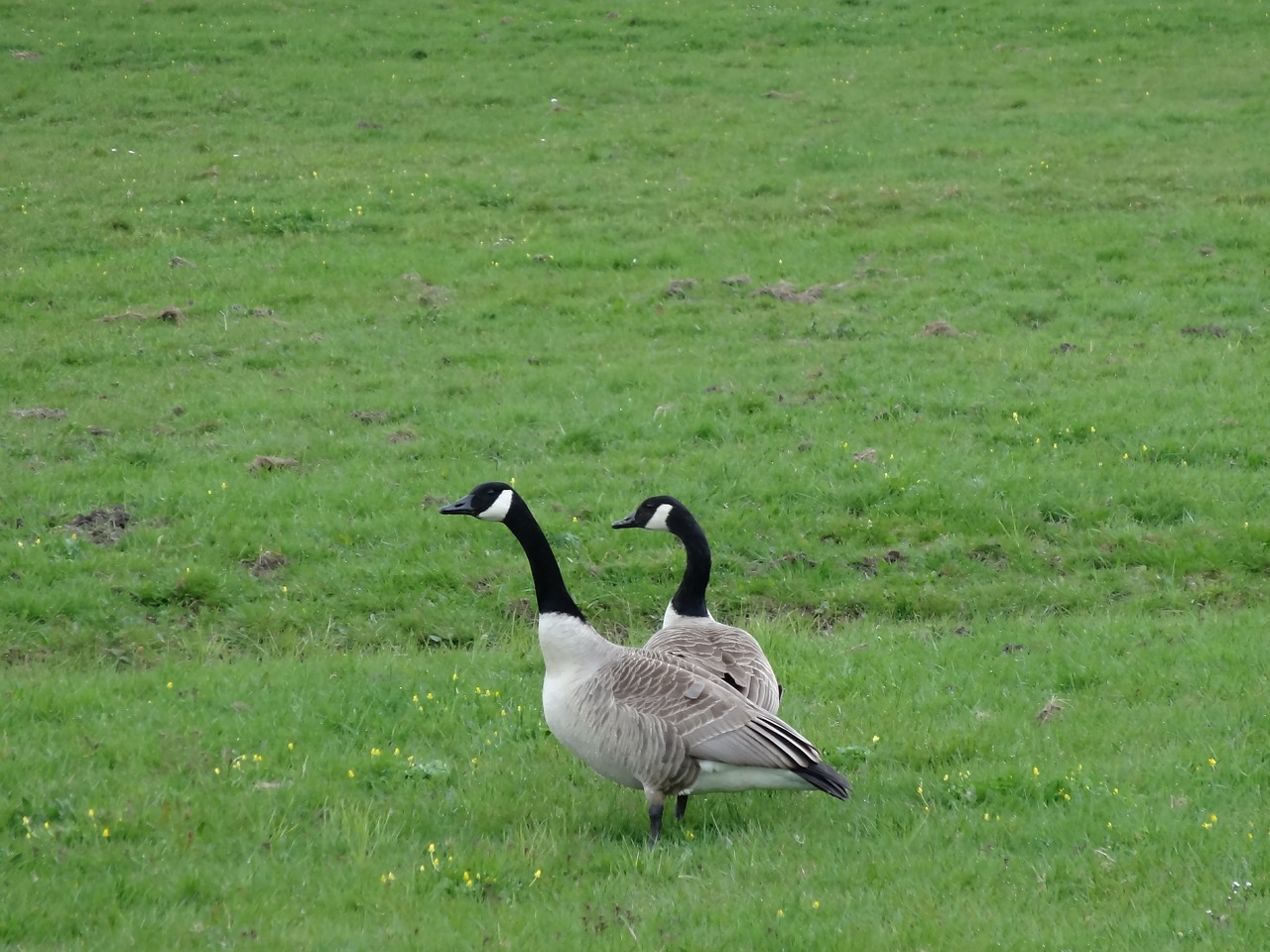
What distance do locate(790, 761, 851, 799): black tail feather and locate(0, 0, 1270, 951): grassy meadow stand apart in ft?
1.22

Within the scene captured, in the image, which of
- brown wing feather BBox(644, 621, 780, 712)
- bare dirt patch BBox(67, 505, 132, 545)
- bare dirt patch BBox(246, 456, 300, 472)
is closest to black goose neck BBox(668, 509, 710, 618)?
brown wing feather BBox(644, 621, 780, 712)

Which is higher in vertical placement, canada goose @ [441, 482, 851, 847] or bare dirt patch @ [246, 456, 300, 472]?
canada goose @ [441, 482, 851, 847]

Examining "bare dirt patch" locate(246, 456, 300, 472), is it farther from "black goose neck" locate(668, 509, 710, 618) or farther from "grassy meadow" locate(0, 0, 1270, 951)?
"black goose neck" locate(668, 509, 710, 618)

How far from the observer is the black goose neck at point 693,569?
9.16 metres

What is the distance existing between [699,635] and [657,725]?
1466mm

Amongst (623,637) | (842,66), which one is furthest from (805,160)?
(623,637)

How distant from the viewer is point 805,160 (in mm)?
27297

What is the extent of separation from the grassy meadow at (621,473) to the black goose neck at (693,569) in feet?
3.28

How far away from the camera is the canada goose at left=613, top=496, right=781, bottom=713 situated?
8102 mm

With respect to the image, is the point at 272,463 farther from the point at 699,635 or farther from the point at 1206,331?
the point at 1206,331

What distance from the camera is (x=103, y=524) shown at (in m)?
13.5

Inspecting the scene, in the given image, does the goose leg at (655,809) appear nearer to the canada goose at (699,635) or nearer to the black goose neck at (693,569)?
the canada goose at (699,635)

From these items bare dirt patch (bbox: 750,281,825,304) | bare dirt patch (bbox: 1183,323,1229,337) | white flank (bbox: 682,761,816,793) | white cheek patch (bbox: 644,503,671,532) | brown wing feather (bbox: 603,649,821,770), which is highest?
white cheek patch (bbox: 644,503,671,532)

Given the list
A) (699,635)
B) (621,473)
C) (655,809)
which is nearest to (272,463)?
(621,473)
